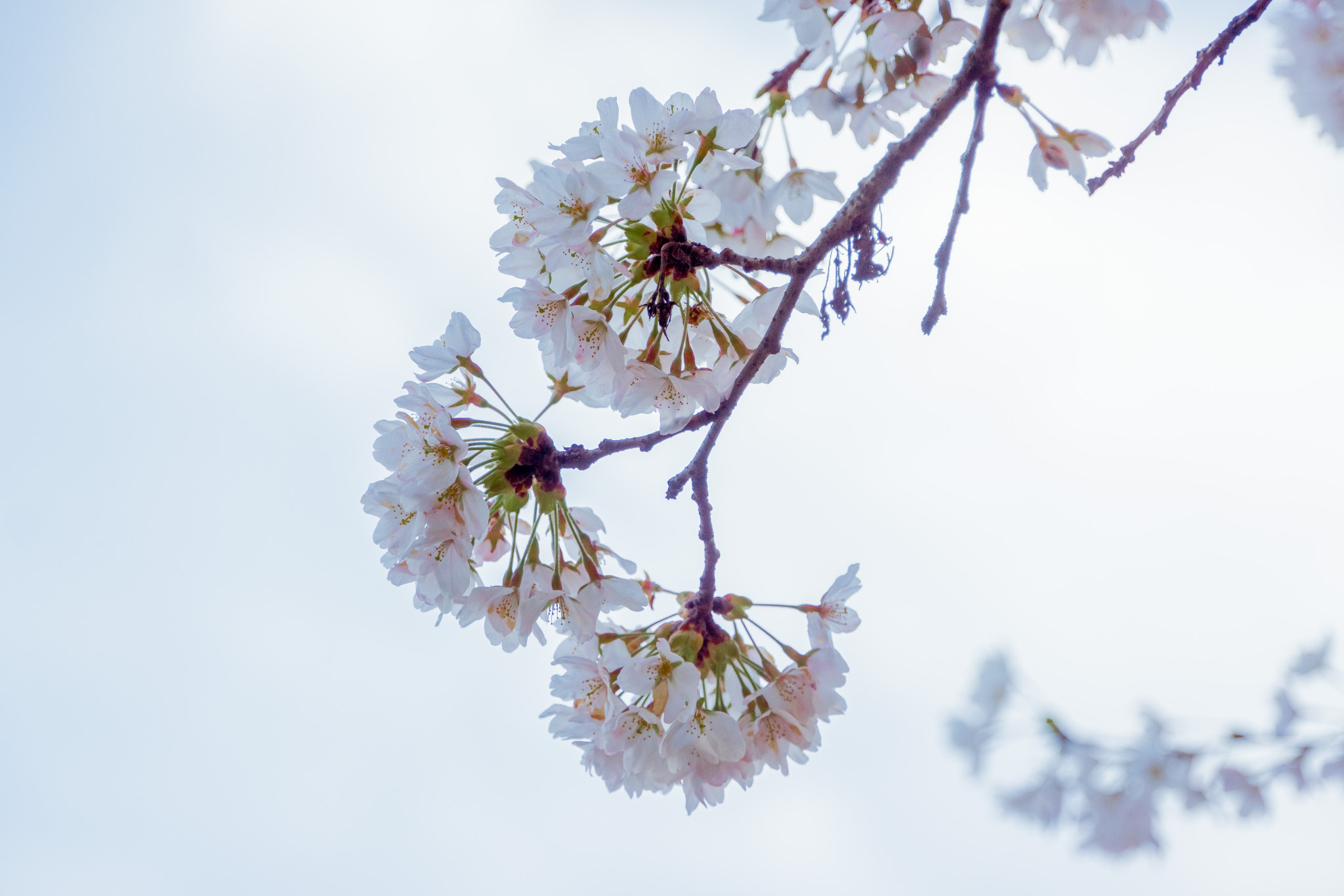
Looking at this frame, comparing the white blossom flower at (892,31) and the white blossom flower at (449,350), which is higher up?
the white blossom flower at (892,31)

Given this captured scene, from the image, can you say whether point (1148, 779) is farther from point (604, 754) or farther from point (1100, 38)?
point (1100, 38)

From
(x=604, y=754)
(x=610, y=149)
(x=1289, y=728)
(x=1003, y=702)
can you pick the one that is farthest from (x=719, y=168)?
(x=1289, y=728)

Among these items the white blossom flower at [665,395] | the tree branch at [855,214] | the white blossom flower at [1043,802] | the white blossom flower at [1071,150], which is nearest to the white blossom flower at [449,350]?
the white blossom flower at [665,395]

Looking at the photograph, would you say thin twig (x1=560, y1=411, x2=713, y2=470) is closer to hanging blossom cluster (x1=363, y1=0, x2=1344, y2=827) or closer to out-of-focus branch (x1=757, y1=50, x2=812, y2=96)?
hanging blossom cluster (x1=363, y1=0, x2=1344, y2=827)

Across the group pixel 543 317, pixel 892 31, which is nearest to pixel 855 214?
pixel 892 31

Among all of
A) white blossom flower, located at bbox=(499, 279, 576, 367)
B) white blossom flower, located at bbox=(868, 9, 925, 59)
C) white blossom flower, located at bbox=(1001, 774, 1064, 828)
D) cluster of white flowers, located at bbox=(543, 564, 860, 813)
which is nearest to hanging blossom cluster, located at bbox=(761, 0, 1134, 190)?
white blossom flower, located at bbox=(868, 9, 925, 59)

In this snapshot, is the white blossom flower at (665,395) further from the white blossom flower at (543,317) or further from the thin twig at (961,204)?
the thin twig at (961,204)

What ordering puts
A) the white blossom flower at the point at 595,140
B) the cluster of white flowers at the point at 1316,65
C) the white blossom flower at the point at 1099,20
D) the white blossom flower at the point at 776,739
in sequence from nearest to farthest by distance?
the white blossom flower at the point at 1099,20 < the white blossom flower at the point at 595,140 < the white blossom flower at the point at 776,739 < the cluster of white flowers at the point at 1316,65
